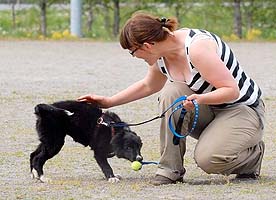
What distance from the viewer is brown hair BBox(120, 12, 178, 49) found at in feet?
17.5

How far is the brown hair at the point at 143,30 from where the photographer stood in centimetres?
532

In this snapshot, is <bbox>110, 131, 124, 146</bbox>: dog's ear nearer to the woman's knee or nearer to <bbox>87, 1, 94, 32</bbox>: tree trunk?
the woman's knee

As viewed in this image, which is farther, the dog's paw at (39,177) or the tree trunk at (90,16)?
the tree trunk at (90,16)

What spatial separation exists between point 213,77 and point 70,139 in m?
2.58

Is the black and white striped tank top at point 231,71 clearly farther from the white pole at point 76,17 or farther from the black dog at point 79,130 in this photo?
the white pole at point 76,17

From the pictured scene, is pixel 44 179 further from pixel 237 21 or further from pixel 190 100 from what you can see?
pixel 237 21

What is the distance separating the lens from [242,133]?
18.6 ft

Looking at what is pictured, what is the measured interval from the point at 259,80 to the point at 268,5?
29.3 feet

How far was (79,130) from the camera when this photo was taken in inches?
231

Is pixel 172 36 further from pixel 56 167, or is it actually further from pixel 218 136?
pixel 56 167

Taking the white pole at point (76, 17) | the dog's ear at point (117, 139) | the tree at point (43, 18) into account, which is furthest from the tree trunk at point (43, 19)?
the dog's ear at point (117, 139)

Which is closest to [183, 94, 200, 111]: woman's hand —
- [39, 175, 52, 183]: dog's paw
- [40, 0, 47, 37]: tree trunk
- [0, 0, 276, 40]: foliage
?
[39, 175, 52, 183]: dog's paw

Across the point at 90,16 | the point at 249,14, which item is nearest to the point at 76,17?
the point at 90,16

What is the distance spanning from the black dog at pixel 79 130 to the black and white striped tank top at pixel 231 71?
52 centimetres
